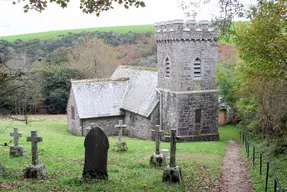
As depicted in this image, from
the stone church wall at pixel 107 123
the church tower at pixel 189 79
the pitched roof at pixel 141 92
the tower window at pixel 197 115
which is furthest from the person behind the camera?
the stone church wall at pixel 107 123

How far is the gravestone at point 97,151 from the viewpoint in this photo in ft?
39.3

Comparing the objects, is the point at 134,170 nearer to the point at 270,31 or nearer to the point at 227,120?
the point at 270,31

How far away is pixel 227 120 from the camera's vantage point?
36344 mm

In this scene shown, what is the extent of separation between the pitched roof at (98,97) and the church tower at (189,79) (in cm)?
634

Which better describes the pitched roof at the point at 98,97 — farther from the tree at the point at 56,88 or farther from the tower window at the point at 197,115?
the tree at the point at 56,88

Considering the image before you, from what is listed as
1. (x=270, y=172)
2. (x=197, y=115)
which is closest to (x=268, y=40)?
(x=270, y=172)

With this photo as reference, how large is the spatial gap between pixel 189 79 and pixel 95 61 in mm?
30462

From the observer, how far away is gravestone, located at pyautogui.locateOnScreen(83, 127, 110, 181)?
39.3ft

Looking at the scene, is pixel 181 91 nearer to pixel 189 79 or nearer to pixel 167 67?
pixel 189 79

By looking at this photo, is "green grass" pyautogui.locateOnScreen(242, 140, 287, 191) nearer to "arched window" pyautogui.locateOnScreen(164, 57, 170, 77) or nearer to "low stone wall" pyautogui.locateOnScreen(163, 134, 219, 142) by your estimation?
"low stone wall" pyautogui.locateOnScreen(163, 134, 219, 142)

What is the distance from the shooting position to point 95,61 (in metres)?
53.5

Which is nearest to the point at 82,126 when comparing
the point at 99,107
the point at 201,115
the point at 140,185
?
the point at 99,107

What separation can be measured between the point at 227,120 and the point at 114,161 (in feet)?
73.6

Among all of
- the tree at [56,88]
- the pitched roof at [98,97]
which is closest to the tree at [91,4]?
the pitched roof at [98,97]
